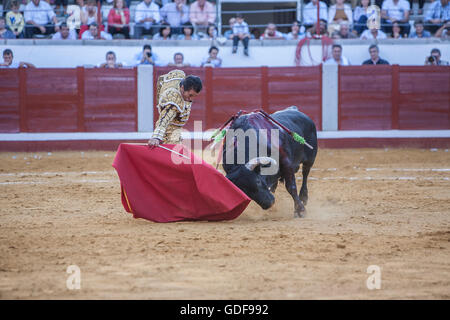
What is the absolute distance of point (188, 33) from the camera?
395 inches

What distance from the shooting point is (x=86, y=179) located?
6.62 meters

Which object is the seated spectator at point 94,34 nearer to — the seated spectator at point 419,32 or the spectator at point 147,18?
the spectator at point 147,18

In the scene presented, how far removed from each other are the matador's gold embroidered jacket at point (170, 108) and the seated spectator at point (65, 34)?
592 cm

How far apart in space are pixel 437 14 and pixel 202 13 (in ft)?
12.8

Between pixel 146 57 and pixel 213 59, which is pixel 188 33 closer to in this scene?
pixel 213 59

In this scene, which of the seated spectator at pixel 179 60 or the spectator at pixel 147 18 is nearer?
the seated spectator at pixel 179 60

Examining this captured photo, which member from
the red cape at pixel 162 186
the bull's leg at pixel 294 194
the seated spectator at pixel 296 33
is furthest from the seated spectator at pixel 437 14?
the red cape at pixel 162 186

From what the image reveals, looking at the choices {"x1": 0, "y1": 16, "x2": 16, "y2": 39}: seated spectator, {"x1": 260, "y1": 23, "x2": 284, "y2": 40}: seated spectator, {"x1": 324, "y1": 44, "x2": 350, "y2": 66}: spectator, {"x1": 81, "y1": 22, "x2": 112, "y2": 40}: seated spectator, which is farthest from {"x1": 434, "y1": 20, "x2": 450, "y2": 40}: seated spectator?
{"x1": 0, "y1": 16, "x2": 16, "y2": 39}: seated spectator

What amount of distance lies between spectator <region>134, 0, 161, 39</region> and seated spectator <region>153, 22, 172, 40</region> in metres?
0.10

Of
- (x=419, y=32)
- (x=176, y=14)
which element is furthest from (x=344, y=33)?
(x=176, y=14)

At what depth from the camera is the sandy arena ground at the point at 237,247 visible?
2680mm

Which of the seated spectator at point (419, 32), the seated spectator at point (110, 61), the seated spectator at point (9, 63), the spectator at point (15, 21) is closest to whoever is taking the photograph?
the seated spectator at point (9, 63)

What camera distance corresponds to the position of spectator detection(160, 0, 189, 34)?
10320 millimetres
